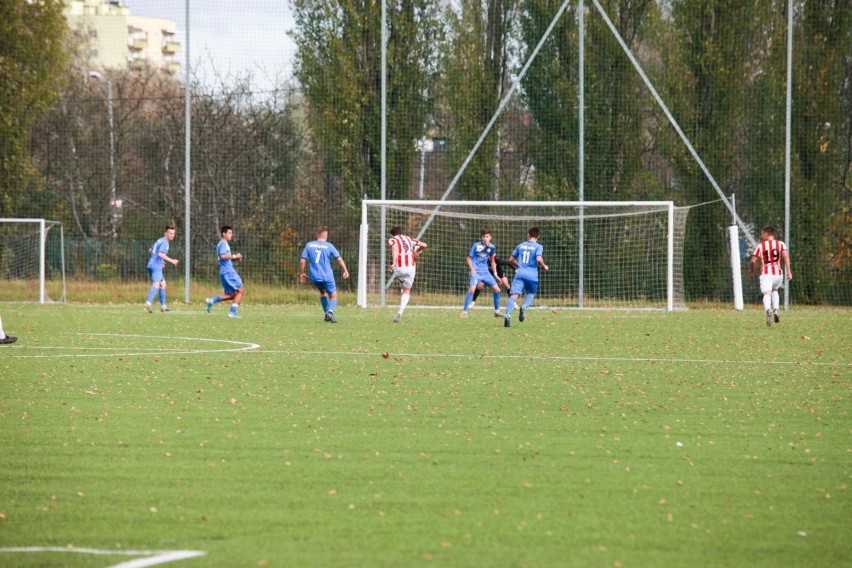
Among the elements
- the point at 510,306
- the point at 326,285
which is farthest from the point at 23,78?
the point at 510,306

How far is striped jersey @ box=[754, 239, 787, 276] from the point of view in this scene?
2252 centimetres

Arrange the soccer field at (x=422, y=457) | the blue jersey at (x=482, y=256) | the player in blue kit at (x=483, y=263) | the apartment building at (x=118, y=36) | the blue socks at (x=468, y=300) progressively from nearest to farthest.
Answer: the soccer field at (x=422, y=457) → the blue socks at (x=468, y=300) → the player in blue kit at (x=483, y=263) → the blue jersey at (x=482, y=256) → the apartment building at (x=118, y=36)

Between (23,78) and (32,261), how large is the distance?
19.4ft

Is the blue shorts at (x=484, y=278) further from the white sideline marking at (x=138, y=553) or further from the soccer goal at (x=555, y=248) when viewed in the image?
the white sideline marking at (x=138, y=553)

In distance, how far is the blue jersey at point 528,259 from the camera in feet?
72.8

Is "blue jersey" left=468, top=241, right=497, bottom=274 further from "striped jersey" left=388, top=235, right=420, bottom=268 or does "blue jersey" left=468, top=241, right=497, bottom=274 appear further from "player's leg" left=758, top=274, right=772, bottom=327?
"player's leg" left=758, top=274, right=772, bottom=327

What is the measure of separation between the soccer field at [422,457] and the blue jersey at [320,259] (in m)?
7.00

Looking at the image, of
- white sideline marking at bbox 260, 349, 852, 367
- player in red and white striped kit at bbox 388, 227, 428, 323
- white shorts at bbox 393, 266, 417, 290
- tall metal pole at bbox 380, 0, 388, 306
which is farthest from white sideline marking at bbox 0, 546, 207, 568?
tall metal pole at bbox 380, 0, 388, 306

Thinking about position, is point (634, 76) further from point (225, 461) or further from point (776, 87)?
point (225, 461)

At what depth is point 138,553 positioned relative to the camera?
16.8ft

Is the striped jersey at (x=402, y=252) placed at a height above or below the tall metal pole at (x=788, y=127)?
below

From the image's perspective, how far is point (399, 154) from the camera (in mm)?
31828

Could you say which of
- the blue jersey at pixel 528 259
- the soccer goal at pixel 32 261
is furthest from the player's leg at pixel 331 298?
the soccer goal at pixel 32 261

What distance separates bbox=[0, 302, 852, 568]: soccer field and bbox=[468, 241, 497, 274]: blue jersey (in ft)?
31.8
